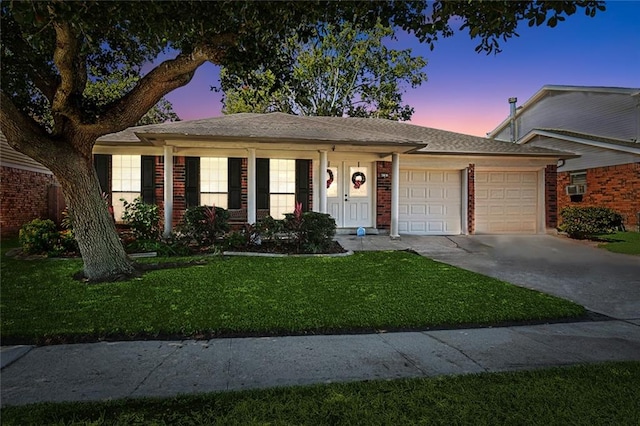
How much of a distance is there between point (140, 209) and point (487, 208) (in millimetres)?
11065

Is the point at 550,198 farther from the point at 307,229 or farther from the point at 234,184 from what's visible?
the point at 234,184

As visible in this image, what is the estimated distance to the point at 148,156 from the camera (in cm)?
1213

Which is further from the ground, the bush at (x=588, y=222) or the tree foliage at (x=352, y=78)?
the tree foliage at (x=352, y=78)

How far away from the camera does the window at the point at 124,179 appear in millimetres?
12109

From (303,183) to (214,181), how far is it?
109 inches

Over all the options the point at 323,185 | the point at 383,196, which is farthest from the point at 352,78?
the point at 323,185

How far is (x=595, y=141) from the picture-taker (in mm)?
16062

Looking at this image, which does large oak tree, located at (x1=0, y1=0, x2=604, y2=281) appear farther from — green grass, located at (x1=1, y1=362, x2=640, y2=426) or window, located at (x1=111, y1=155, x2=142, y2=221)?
window, located at (x1=111, y1=155, x2=142, y2=221)

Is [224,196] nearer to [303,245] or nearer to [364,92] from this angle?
[303,245]

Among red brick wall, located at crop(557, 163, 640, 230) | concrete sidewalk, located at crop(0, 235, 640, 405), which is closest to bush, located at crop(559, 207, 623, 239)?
red brick wall, located at crop(557, 163, 640, 230)

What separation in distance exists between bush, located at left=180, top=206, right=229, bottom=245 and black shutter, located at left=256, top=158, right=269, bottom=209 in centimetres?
268

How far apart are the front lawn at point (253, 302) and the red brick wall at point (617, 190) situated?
37.6ft

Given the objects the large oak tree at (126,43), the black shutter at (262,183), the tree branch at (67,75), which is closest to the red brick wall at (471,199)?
the black shutter at (262,183)

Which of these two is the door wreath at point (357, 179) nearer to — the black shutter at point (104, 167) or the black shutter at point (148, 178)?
the black shutter at point (148, 178)
